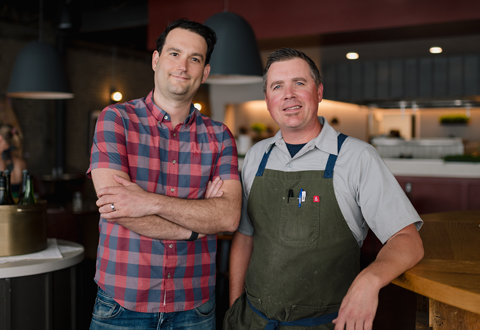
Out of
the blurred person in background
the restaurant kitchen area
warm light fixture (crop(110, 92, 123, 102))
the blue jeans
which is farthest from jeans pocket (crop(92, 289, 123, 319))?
warm light fixture (crop(110, 92, 123, 102))

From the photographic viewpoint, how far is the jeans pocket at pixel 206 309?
5.62ft

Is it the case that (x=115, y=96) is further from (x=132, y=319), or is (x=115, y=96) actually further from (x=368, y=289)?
(x=368, y=289)

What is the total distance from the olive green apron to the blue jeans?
0.23 metres

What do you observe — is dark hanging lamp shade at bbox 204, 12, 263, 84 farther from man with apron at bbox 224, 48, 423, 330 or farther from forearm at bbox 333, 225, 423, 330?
forearm at bbox 333, 225, 423, 330

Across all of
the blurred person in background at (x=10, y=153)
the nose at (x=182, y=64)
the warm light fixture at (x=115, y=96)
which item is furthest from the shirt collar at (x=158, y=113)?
the warm light fixture at (x=115, y=96)

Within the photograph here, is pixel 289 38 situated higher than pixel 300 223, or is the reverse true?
pixel 289 38

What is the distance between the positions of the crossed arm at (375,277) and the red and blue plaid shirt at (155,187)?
60 cm

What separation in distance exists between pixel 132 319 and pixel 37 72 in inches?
102

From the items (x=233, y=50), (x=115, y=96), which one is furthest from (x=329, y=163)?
(x=115, y=96)

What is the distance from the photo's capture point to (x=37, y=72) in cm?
354

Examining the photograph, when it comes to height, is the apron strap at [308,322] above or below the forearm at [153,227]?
below

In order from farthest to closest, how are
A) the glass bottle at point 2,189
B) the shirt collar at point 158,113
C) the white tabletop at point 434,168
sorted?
the white tabletop at point 434,168 < the glass bottle at point 2,189 < the shirt collar at point 158,113

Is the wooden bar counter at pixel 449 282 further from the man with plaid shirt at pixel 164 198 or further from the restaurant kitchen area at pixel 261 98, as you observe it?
the man with plaid shirt at pixel 164 198

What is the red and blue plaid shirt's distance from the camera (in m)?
1.62
